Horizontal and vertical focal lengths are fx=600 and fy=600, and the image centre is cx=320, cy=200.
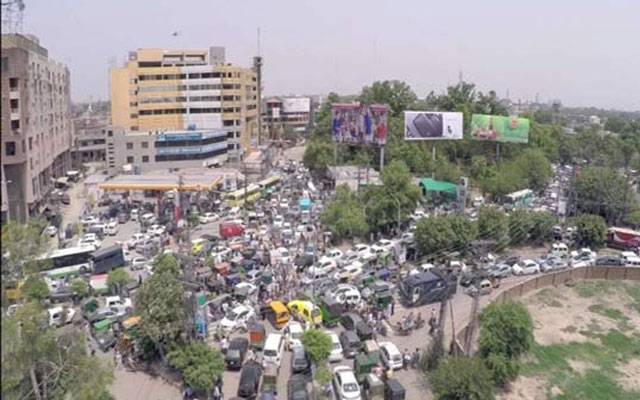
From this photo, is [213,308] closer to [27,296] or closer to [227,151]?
[27,296]

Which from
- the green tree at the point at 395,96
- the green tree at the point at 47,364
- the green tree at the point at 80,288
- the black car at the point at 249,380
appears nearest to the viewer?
the green tree at the point at 47,364

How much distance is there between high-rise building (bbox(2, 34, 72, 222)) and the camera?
1073 inches

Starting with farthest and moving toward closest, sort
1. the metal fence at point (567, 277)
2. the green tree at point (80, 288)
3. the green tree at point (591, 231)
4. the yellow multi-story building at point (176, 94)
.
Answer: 1. the yellow multi-story building at point (176, 94)
2. the green tree at point (591, 231)
3. the metal fence at point (567, 277)
4. the green tree at point (80, 288)

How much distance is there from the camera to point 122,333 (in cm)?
1666

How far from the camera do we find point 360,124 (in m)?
35.9

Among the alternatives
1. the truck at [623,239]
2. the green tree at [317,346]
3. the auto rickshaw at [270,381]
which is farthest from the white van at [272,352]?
the truck at [623,239]

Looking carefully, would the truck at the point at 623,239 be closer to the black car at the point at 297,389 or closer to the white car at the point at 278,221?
the white car at the point at 278,221

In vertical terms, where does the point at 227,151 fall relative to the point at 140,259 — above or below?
above

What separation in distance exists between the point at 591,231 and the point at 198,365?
2043cm

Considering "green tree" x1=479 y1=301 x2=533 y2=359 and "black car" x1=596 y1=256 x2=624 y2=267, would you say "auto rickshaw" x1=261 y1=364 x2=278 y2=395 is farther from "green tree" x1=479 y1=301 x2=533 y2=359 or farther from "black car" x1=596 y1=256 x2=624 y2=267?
"black car" x1=596 y1=256 x2=624 y2=267

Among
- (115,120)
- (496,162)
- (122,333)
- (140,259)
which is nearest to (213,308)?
(122,333)

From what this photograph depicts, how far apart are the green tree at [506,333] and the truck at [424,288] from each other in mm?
3392

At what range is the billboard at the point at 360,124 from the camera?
3516 cm

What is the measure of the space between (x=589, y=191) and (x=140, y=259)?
75.9ft
